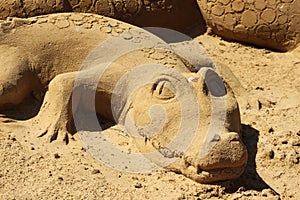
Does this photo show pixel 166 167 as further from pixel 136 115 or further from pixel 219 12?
pixel 219 12

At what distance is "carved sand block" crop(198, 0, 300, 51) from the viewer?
4.85 m

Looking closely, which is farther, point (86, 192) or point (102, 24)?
point (102, 24)

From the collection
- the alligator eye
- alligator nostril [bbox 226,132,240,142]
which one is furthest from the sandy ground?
the alligator eye

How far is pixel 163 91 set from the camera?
3.59 metres

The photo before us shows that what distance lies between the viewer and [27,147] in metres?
3.54

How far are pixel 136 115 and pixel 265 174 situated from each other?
2.59 ft

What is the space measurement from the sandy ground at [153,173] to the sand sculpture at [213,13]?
92 cm

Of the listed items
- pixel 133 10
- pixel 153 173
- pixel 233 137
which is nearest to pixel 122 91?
pixel 153 173

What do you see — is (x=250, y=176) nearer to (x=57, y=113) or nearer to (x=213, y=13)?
(x=57, y=113)

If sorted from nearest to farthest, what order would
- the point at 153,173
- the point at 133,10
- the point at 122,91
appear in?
the point at 153,173, the point at 122,91, the point at 133,10

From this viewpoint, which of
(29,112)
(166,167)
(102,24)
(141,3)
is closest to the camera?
(166,167)

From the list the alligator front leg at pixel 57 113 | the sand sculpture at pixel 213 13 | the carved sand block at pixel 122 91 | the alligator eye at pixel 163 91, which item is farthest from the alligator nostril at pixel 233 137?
the sand sculpture at pixel 213 13

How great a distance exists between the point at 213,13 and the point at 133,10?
2.14 ft

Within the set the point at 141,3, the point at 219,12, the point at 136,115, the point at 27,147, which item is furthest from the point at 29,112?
the point at 219,12
